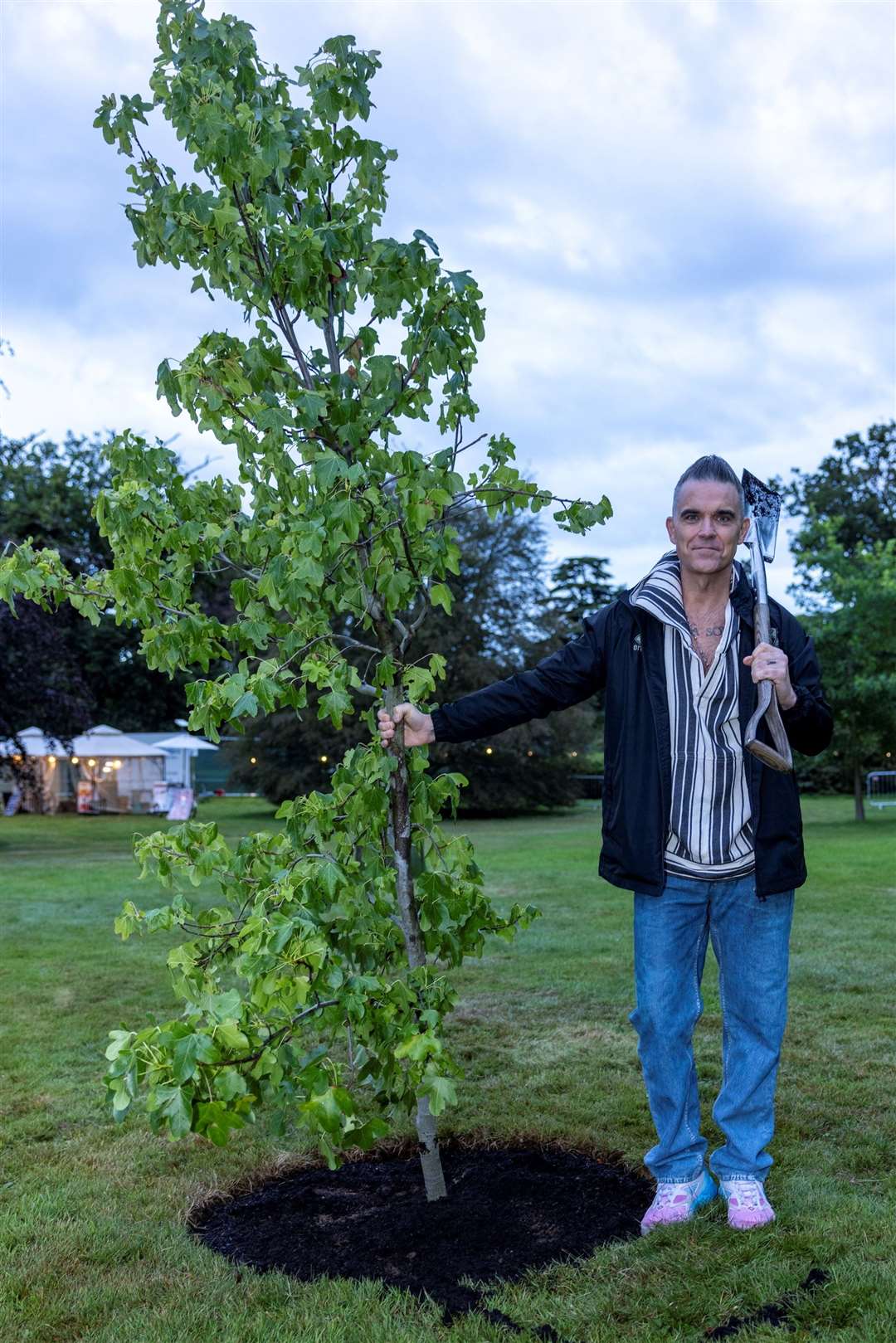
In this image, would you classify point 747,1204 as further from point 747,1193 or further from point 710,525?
point 710,525

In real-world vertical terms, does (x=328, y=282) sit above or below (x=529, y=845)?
above

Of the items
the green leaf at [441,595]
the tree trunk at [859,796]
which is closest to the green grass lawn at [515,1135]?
the green leaf at [441,595]

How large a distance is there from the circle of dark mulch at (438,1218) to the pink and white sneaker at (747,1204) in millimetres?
322

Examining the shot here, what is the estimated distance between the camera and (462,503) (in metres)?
3.88

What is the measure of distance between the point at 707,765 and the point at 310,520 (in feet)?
4.47

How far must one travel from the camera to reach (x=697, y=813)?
11.2 ft

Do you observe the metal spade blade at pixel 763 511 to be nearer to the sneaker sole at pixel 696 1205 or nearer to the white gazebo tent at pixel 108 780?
the sneaker sole at pixel 696 1205

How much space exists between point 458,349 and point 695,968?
6.79 ft

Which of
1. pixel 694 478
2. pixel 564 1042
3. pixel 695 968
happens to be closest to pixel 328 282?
pixel 694 478

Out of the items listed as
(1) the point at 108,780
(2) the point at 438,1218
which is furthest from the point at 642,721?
(1) the point at 108,780

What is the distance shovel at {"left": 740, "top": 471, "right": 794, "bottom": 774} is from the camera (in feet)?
10.4

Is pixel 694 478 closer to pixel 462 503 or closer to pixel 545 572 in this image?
pixel 462 503

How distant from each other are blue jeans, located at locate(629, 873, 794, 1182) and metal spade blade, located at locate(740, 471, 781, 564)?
1.01 meters

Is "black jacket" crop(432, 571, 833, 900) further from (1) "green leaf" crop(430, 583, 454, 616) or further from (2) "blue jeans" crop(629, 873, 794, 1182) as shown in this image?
Result: (1) "green leaf" crop(430, 583, 454, 616)
